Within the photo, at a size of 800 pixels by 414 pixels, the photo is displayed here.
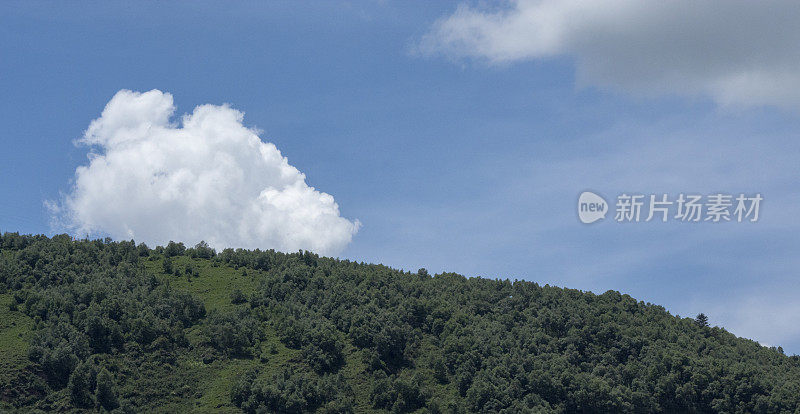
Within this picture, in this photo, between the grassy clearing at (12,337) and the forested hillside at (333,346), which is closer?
the grassy clearing at (12,337)

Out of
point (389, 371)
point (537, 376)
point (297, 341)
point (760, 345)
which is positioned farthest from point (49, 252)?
point (760, 345)

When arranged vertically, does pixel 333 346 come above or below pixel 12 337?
above

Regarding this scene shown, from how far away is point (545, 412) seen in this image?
110375 mm

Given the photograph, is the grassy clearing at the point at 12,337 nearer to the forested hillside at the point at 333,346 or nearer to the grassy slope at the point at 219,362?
the forested hillside at the point at 333,346

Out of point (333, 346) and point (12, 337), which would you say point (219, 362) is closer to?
point (333, 346)

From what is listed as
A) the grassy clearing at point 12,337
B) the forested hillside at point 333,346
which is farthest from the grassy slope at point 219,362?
the grassy clearing at point 12,337

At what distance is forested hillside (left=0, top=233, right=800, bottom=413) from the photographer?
109 metres

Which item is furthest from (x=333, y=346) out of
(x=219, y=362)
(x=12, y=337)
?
(x=12, y=337)

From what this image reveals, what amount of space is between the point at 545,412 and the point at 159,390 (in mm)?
57909

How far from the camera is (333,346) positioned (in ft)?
395

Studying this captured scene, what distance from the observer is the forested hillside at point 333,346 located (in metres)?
109

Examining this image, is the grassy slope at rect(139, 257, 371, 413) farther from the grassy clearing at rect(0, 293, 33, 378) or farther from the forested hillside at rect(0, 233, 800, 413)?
the grassy clearing at rect(0, 293, 33, 378)

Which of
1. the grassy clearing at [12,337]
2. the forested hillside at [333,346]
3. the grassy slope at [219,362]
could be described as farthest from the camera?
the forested hillside at [333,346]

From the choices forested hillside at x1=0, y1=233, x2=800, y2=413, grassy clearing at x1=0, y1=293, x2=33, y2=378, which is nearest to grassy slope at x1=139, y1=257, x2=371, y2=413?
A: forested hillside at x1=0, y1=233, x2=800, y2=413
